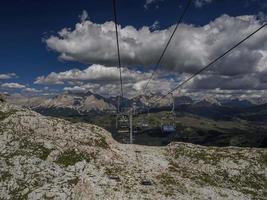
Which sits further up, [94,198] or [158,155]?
[158,155]

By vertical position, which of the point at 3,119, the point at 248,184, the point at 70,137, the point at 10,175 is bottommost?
the point at 248,184

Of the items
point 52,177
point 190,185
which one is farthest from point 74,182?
point 190,185

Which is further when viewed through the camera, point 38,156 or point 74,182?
point 38,156

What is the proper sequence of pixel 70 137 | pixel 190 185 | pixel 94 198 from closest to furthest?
pixel 94 198
pixel 190 185
pixel 70 137

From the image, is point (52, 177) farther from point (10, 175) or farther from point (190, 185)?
point (190, 185)

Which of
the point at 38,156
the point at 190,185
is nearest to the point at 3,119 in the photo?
the point at 38,156

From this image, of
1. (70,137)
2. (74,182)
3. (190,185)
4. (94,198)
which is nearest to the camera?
(94,198)

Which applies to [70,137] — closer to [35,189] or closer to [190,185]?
[35,189]
